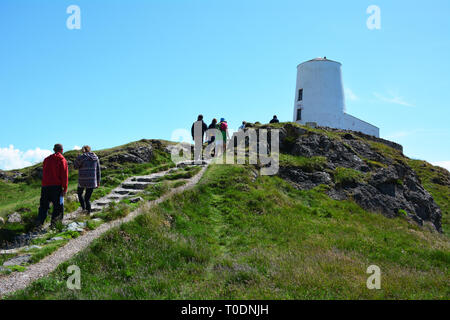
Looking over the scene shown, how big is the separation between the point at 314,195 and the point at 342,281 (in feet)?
34.0

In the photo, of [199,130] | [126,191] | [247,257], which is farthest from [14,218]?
[199,130]

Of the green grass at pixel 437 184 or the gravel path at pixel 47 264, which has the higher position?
the green grass at pixel 437 184

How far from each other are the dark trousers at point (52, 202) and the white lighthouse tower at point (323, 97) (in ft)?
117

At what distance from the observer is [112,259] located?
8711mm

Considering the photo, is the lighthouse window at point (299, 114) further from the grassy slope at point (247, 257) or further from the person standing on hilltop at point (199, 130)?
the grassy slope at point (247, 257)

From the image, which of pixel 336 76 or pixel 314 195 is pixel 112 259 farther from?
pixel 336 76

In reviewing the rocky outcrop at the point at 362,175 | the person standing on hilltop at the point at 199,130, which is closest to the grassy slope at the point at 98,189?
the person standing on hilltop at the point at 199,130

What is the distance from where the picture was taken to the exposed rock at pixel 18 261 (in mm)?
8812

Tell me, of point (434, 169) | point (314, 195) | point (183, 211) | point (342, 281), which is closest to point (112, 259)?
point (183, 211)

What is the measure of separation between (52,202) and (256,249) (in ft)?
24.0

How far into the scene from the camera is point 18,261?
9039mm

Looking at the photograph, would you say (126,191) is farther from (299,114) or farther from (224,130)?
(299,114)
